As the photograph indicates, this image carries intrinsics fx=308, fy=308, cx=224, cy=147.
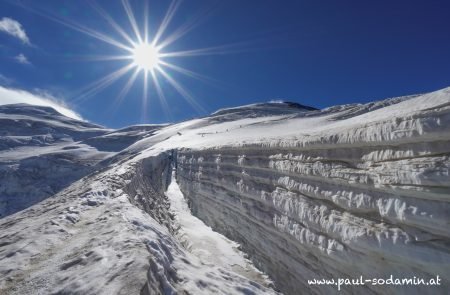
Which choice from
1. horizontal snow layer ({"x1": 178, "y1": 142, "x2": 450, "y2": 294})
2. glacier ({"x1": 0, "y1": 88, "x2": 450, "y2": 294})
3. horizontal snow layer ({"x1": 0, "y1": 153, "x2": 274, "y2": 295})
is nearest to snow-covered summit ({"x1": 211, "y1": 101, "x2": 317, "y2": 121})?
glacier ({"x1": 0, "y1": 88, "x2": 450, "y2": 294})

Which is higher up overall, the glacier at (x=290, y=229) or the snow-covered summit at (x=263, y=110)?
the snow-covered summit at (x=263, y=110)

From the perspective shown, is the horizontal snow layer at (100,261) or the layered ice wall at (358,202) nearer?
the horizontal snow layer at (100,261)

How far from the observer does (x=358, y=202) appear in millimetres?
6793

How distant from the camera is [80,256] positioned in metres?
6.14

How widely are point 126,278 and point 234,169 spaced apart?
9414mm

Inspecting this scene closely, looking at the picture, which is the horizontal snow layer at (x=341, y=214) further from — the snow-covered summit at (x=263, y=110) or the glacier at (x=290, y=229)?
the snow-covered summit at (x=263, y=110)

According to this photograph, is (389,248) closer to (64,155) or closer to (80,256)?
(80,256)

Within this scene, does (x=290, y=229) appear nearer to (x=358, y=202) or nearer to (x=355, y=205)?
(x=355, y=205)

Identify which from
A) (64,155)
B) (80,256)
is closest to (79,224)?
(80,256)

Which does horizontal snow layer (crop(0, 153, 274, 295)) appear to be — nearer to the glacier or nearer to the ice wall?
the glacier

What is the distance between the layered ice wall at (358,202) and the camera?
5.38m

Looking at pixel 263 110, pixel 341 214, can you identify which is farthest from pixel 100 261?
pixel 263 110

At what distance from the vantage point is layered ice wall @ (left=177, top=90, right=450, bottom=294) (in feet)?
17.7

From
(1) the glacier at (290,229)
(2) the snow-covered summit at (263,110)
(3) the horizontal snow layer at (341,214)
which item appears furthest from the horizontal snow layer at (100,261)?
(2) the snow-covered summit at (263,110)
